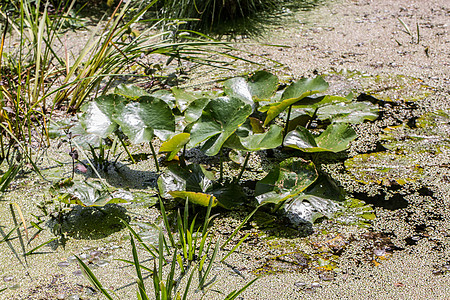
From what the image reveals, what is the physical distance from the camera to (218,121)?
58.2 inches

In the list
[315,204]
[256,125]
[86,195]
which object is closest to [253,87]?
[256,125]

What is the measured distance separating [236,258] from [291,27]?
1.92 metres

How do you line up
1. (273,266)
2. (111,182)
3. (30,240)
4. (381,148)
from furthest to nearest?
(381,148) → (111,182) → (30,240) → (273,266)

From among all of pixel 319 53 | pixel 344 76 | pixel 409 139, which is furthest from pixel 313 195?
pixel 319 53

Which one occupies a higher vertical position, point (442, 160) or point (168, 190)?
point (168, 190)

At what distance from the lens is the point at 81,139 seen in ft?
5.44

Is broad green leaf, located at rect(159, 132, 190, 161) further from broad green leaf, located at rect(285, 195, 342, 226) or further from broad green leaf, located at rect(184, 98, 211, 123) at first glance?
broad green leaf, located at rect(285, 195, 342, 226)

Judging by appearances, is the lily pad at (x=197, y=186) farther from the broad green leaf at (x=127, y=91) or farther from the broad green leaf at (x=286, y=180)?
the broad green leaf at (x=127, y=91)

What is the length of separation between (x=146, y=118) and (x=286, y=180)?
52 centimetres

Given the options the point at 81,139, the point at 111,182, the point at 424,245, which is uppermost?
the point at 81,139

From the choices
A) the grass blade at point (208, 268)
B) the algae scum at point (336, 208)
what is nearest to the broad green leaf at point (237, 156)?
the algae scum at point (336, 208)

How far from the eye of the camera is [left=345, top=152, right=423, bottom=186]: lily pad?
1.59 m

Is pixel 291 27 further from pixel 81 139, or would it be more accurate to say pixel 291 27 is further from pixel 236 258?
pixel 236 258

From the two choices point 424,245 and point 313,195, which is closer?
point 424,245
